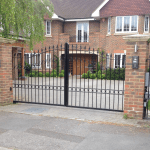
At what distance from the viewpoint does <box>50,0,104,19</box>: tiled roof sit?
21.7m

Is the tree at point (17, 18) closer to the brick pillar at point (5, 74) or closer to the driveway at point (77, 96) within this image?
the brick pillar at point (5, 74)

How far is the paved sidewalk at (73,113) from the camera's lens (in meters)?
5.50

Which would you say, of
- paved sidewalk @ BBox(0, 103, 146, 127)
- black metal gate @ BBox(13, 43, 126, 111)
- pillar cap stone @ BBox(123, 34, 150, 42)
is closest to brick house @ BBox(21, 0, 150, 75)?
black metal gate @ BBox(13, 43, 126, 111)

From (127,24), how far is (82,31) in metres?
5.26

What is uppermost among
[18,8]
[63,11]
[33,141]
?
[63,11]

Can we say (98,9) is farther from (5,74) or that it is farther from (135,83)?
(135,83)

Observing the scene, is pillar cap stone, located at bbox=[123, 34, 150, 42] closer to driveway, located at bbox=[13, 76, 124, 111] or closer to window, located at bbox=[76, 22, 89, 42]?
driveway, located at bbox=[13, 76, 124, 111]

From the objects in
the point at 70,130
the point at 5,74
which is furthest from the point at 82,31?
the point at 70,130

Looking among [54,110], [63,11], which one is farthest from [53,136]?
[63,11]

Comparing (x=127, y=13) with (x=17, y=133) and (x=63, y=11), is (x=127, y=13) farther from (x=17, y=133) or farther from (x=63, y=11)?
(x=17, y=133)

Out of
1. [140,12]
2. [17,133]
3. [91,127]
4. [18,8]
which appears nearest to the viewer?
[17,133]

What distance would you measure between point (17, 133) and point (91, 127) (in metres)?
1.82

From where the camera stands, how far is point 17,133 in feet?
15.1

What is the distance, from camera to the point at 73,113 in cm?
626
